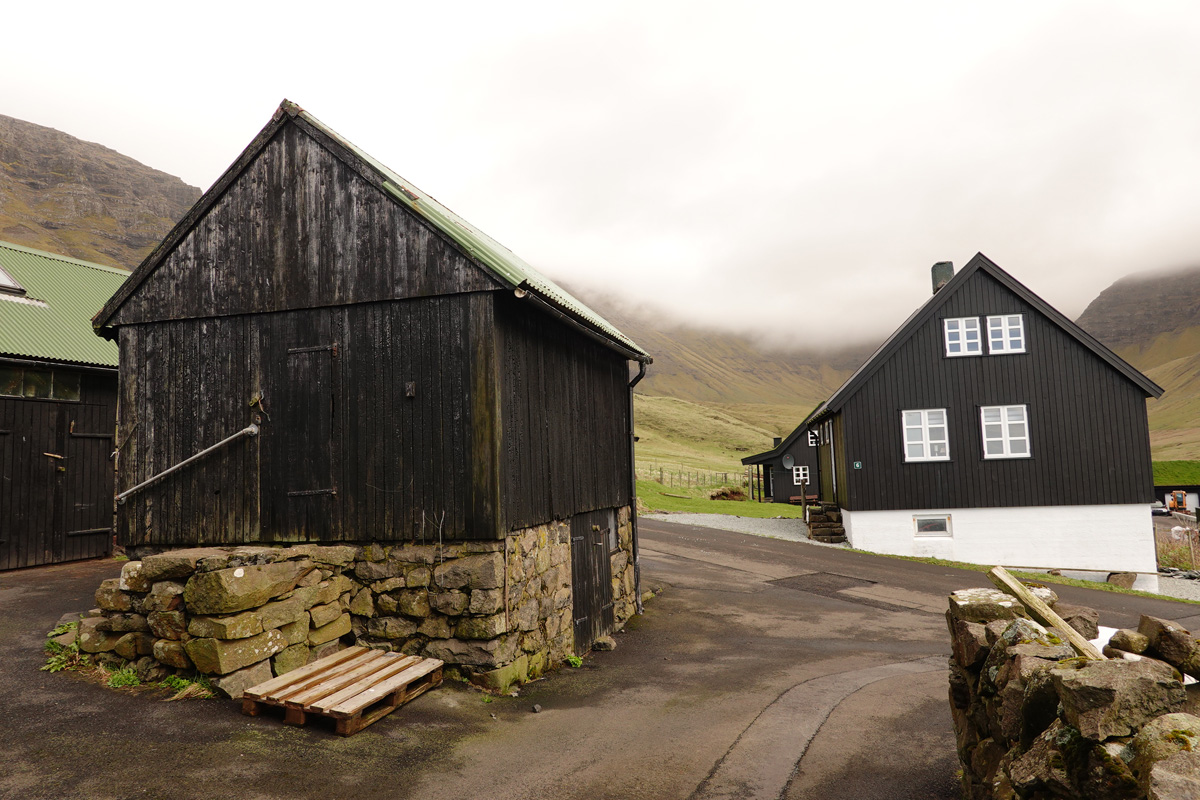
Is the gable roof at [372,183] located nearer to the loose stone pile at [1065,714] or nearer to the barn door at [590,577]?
A: the barn door at [590,577]

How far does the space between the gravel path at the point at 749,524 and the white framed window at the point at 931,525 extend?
2.42 meters

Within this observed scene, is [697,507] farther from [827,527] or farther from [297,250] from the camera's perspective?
[297,250]

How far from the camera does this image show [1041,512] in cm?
2336

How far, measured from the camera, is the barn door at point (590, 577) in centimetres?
1216

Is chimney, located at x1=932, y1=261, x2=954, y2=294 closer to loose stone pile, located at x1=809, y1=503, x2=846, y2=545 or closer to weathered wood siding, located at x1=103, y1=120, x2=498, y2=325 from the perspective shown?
loose stone pile, located at x1=809, y1=503, x2=846, y2=545

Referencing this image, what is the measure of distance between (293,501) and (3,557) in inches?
388

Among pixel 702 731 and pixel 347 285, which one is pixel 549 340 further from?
pixel 702 731

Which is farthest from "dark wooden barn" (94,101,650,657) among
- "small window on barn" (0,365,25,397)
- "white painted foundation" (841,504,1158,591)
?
"white painted foundation" (841,504,1158,591)

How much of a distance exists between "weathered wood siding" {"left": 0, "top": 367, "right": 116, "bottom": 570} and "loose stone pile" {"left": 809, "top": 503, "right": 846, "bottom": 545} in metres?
21.9

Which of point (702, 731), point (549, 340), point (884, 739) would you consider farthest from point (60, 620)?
point (884, 739)

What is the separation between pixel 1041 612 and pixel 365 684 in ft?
22.3

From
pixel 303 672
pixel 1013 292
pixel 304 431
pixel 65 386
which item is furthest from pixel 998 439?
pixel 65 386

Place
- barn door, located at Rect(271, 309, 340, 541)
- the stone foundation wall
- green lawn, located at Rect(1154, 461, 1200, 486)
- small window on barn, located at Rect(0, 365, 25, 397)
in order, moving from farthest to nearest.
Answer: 1. green lawn, located at Rect(1154, 461, 1200, 486)
2. small window on barn, located at Rect(0, 365, 25, 397)
3. barn door, located at Rect(271, 309, 340, 541)
4. the stone foundation wall

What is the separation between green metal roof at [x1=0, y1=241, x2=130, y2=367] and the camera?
16.0 meters
